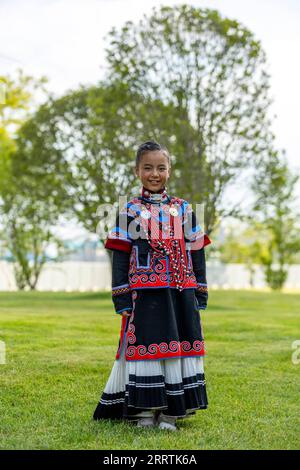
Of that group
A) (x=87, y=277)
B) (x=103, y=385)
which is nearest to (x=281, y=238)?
(x=87, y=277)

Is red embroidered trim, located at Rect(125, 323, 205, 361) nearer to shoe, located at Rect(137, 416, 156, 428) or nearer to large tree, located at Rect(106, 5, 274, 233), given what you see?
shoe, located at Rect(137, 416, 156, 428)

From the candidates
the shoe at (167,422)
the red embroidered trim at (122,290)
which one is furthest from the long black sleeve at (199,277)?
the shoe at (167,422)

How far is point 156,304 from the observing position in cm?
461

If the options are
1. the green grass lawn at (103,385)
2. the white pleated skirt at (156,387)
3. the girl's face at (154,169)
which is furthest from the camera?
the girl's face at (154,169)

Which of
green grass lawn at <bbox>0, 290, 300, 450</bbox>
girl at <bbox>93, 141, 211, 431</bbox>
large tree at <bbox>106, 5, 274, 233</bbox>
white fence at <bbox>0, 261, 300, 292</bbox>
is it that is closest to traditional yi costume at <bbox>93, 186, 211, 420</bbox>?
girl at <bbox>93, 141, 211, 431</bbox>

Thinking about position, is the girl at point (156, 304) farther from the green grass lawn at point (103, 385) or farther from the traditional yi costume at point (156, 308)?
the green grass lawn at point (103, 385)

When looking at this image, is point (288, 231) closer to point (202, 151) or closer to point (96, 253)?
point (96, 253)

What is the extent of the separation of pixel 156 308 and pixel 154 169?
0.91 meters

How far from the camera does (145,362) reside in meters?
4.55

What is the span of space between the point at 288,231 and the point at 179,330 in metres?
28.9

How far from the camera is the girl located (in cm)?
454

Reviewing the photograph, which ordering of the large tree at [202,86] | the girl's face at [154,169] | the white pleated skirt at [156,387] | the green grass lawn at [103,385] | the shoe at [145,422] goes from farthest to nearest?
the large tree at [202,86] → the girl's face at [154,169] → the shoe at [145,422] → the white pleated skirt at [156,387] → the green grass lawn at [103,385]

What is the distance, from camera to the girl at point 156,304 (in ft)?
14.9
